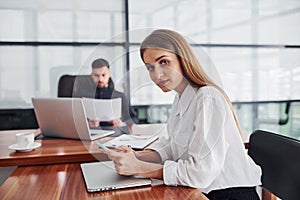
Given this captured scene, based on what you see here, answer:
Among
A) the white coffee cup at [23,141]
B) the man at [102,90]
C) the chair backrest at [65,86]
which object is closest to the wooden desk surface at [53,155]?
the white coffee cup at [23,141]

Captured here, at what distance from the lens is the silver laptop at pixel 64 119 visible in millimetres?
1607

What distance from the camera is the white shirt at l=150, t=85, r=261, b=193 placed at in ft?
3.56

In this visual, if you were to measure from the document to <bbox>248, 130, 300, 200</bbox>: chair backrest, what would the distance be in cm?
45

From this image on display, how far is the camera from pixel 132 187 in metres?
1.07

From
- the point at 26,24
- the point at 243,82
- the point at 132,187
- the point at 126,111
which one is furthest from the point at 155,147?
the point at 243,82

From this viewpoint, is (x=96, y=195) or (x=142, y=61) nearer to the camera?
(x=96, y=195)

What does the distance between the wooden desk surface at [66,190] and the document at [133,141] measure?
259 millimetres

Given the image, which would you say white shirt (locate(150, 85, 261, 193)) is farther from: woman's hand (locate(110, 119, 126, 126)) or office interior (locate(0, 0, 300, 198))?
office interior (locate(0, 0, 300, 198))

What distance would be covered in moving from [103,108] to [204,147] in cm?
51

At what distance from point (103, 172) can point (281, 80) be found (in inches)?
136

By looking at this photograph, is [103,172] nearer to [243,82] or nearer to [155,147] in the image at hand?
[155,147]

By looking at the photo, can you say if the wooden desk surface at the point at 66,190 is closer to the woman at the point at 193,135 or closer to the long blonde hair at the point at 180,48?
the woman at the point at 193,135

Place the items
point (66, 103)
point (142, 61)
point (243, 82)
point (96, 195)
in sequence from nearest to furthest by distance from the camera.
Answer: point (96, 195) → point (142, 61) → point (66, 103) → point (243, 82)

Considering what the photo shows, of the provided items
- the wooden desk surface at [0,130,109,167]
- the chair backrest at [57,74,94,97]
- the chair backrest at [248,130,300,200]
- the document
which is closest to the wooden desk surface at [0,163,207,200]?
the wooden desk surface at [0,130,109,167]
